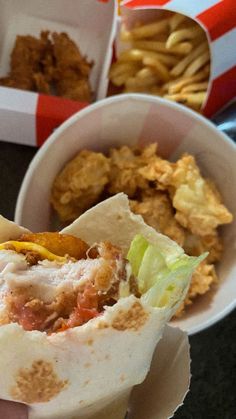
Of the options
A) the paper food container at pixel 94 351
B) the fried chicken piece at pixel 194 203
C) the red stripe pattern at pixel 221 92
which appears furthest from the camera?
the red stripe pattern at pixel 221 92

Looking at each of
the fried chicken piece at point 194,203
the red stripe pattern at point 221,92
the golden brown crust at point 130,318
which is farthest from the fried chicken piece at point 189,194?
the golden brown crust at point 130,318

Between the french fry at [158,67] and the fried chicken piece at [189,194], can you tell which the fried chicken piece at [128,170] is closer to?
the fried chicken piece at [189,194]

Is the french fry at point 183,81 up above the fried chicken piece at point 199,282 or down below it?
above

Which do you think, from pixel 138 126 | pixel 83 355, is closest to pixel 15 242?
pixel 83 355

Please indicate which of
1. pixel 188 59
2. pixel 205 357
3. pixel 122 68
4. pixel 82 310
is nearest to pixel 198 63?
pixel 188 59

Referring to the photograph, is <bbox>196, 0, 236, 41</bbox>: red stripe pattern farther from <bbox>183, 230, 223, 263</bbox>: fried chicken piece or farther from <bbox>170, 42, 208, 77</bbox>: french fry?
<bbox>183, 230, 223, 263</bbox>: fried chicken piece

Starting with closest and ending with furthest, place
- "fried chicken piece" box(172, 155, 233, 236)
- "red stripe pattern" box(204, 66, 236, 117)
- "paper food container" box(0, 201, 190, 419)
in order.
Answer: "paper food container" box(0, 201, 190, 419) → "fried chicken piece" box(172, 155, 233, 236) → "red stripe pattern" box(204, 66, 236, 117)

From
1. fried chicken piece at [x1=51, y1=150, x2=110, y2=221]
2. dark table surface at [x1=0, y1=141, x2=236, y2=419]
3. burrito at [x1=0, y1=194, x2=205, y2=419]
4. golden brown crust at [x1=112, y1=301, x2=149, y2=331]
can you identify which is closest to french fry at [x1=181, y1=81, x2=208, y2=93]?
fried chicken piece at [x1=51, y1=150, x2=110, y2=221]
